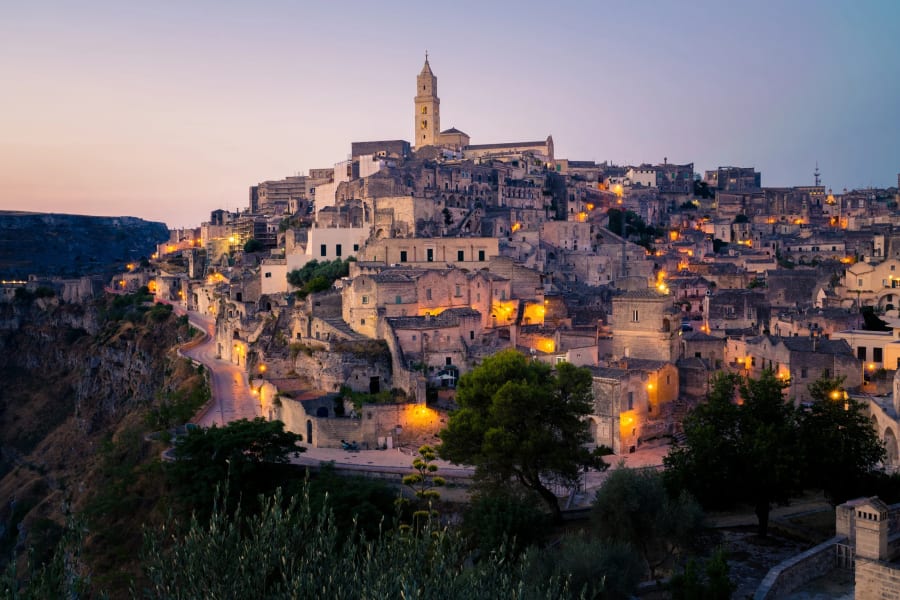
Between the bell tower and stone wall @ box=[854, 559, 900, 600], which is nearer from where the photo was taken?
stone wall @ box=[854, 559, 900, 600]

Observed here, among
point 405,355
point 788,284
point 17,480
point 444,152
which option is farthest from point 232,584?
→ point 444,152

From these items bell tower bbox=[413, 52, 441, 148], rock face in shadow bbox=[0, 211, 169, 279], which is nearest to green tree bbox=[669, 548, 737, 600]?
bell tower bbox=[413, 52, 441, 148]

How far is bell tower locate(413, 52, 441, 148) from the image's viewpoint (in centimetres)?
9275

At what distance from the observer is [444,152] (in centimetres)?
7850

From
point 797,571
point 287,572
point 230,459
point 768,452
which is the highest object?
point 287,572

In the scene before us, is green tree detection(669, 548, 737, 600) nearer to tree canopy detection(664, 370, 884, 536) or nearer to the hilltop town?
tree canopy detection(664, 370, 884, 536)

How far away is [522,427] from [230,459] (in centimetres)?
1013

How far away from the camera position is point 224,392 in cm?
3922

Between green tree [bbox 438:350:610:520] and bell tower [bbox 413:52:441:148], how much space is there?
2704 inches

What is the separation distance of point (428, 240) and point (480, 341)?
13698 millimetres

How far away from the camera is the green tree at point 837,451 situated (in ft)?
68.4

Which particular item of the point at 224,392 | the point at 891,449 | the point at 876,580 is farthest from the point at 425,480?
the point at 224,392

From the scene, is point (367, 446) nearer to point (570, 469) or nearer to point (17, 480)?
point (570, 469)

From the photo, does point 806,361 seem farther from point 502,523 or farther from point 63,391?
point 63,391
